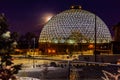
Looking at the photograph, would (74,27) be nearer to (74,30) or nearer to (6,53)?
(74,30)

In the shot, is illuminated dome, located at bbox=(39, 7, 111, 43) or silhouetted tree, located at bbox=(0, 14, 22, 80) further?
illuminated dome, located at bbox=(39, 7, 111, 43)

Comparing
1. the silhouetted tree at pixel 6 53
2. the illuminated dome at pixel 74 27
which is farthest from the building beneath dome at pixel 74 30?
the silhouetted tree at pixel 6 53

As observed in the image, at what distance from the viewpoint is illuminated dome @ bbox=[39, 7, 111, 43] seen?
104875 millimetres

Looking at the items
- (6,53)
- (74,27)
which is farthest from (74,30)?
(6,53)

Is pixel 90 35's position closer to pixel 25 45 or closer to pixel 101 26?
pixel 101 26

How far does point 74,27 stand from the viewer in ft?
352

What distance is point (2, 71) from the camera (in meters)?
9.30

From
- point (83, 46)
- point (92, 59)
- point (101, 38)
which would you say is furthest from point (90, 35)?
point (92, 59)

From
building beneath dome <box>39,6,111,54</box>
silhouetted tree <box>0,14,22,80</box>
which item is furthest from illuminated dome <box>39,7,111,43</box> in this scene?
silhouetted tree <box>0,14,22,80</box>

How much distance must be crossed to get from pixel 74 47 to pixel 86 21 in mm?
18635

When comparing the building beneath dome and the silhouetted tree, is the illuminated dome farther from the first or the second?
the silhouetted tree

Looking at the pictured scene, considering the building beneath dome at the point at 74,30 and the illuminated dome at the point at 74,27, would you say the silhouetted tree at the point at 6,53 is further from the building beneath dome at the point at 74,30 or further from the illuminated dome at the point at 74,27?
the illuminated dome at the point at 74,27

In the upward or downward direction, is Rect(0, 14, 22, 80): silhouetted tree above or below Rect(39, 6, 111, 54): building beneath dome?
below

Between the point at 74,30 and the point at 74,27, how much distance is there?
177 cm
